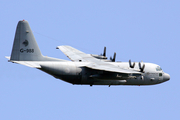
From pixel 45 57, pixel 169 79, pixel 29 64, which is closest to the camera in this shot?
pixel 29 64

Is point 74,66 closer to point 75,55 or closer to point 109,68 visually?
point 109,68

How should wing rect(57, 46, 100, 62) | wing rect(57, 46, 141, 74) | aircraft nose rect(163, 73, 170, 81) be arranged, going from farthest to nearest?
aircraft nose rect(163, 73, 170, 81), wing rect(57, 46, 100, 62), wing rect(57, 46, 141, 74)

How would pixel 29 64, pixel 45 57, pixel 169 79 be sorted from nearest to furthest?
pixel 29 64 → pixel 45 57 → pixel 169 79

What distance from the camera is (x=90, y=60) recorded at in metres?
45.4

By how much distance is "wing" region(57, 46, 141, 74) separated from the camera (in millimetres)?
41219

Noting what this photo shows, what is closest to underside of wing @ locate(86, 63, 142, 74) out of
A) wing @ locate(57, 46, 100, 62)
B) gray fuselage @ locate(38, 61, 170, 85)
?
gray fuselage @ locate(38, 61, 170, 85)

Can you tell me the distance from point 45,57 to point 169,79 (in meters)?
14.1

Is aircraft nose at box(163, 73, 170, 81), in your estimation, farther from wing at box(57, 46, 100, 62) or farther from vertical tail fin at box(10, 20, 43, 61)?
vertical tail fin at box(10, 20, 43, 61)

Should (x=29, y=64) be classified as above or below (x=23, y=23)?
below

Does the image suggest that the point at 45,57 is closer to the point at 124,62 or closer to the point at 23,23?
the point at 23,23

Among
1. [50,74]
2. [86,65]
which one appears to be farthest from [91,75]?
[50,74]

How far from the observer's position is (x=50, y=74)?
4231cm

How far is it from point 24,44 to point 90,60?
24.6 feet

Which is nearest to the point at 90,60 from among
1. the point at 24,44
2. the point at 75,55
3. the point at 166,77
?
the point at 75,55
